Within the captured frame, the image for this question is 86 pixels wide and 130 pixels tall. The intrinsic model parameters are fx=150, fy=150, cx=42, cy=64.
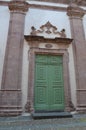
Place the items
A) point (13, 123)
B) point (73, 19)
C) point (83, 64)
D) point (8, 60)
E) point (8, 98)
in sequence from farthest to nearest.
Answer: point (73, 19), point (83, 64), point (8, 60), point (8, 98), point (13, 123)

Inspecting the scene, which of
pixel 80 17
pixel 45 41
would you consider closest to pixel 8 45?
pixel 45 41

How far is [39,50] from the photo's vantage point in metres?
6.46

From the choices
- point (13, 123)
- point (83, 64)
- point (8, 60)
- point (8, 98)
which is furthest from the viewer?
point (83, 64)

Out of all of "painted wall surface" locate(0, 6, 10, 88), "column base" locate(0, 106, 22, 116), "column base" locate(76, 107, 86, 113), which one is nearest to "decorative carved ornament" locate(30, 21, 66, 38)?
"painted wall surface" locate(0, 6, 10, 88)

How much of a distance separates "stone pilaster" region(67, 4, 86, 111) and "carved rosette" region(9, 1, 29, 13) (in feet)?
7.11

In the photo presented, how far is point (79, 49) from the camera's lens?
6723 millimetres

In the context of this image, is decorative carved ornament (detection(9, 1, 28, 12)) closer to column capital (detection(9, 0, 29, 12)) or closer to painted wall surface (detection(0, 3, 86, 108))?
column capital (detection(9, 0, 29, 12))

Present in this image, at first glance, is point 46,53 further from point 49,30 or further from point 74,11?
point 74,11

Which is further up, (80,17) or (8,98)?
(80,17)

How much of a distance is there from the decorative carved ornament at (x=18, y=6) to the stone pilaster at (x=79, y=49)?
2.17 metres

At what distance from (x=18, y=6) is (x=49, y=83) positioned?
3.80 metres

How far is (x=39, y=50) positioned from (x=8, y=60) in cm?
138

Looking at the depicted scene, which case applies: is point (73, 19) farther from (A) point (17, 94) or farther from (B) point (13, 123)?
(B) point (13, 123)

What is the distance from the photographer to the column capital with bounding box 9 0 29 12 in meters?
6.87
